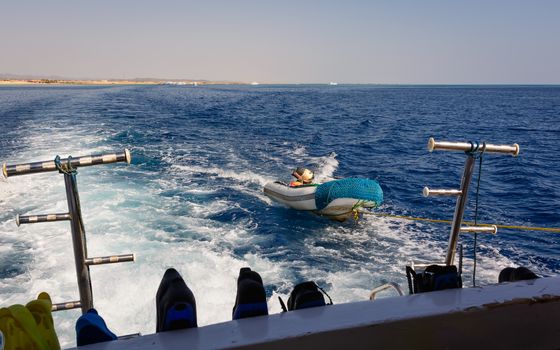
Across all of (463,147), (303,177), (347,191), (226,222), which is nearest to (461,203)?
(463,147)

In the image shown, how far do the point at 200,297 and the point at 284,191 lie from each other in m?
4.99

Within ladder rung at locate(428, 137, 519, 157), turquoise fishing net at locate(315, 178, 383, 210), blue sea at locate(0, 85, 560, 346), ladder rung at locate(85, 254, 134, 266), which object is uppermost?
ladder rung at locate(428, 137, 519, 157)

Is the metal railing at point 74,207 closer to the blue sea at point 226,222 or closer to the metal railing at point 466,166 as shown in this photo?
the metal railing at point 466,166

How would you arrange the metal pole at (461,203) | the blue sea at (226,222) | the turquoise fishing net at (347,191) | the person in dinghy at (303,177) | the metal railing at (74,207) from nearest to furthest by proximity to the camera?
the metal railing at (74,207) < the metal pole at (461,203) < the blue sea at (226,222) < the turquoise fishing net at (347,191) < the person in dinghy at (303,177)

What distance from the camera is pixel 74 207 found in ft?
7.66

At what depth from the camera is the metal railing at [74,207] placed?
2.21m

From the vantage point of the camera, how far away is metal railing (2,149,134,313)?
221 centimetres

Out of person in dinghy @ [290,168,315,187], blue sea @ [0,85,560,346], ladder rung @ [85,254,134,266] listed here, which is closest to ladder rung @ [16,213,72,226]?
ladder rung @ [85,254,134,266]

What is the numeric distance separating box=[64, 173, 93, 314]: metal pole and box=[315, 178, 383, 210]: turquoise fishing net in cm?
763

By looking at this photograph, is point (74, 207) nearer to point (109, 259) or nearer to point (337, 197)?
point (109, 259)

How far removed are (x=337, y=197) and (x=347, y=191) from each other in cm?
28

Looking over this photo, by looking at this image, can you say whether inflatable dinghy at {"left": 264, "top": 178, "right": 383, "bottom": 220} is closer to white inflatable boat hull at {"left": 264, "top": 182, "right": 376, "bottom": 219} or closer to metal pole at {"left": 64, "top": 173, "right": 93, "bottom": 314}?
white inflatable boat hull at {"left": 264, "top": 182, "right": 376, "bottom": 219}

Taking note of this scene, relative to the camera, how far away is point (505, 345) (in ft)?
5.78

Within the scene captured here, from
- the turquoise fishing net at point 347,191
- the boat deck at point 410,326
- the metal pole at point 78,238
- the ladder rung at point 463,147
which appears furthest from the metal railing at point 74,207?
the turquoise fishing net at point 347,191
